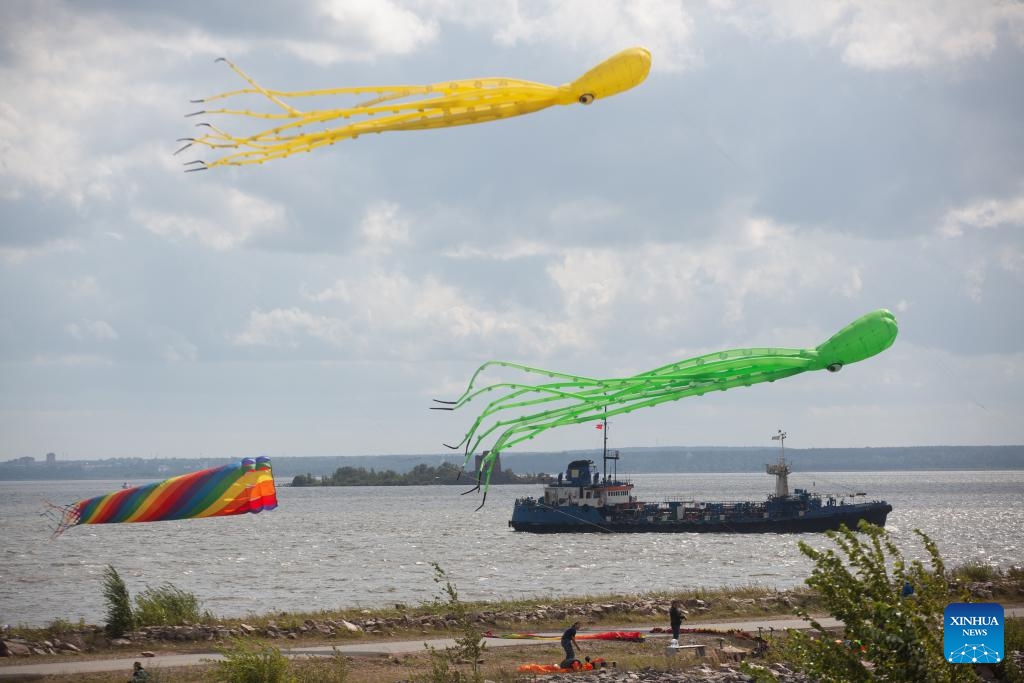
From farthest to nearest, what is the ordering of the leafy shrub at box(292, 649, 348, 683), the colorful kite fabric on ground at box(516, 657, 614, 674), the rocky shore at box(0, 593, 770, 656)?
the rocky shore at box(0, 593, 770, 656) → the colorful kite fabric on ground at box(516, 657, 614, 674) → the leafy shrub at box(292, 649, 348, 683)

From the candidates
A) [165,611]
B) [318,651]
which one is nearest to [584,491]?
[165,611]

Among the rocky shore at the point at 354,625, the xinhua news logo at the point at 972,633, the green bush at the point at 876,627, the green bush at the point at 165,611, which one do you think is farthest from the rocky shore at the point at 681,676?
the green bush at the point at 165,611

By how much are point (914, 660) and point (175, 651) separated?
17.0 m

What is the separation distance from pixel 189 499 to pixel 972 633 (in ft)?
39.6

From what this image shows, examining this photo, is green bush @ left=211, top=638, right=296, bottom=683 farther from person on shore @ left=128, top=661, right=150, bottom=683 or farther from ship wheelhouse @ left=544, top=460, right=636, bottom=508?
ship wheelhouse @ left=544, top=460, right=636, bottom=508

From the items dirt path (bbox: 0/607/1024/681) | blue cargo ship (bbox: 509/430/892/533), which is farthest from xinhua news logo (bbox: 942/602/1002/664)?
blue cargo ship (bbox: 509/430/892/533)

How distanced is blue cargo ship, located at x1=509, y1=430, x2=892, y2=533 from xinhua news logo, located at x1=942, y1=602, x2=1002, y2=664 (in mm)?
70175

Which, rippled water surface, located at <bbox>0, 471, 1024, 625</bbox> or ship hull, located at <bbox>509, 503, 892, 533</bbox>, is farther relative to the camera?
ship hull, located at <bbox>509, 503, 892, 533</bbox>

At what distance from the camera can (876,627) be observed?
12.2 meters

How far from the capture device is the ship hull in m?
83.5

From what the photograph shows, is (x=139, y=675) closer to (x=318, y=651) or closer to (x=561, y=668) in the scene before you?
(x=318, y=651)

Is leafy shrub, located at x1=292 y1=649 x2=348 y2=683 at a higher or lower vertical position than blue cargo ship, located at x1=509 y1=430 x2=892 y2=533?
lower

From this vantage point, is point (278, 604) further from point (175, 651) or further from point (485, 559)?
point (485, 559)

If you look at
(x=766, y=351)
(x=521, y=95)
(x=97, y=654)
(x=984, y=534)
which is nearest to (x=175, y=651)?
(x=97, y=654)
